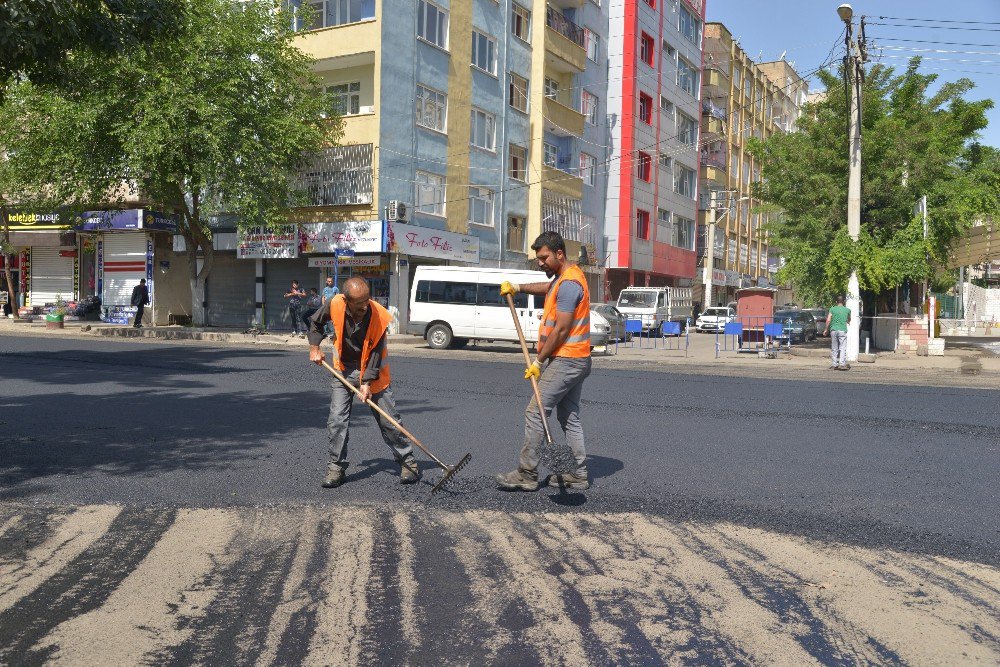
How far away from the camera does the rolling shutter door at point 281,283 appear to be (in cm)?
2920

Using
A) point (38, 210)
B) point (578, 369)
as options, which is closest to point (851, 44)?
point (578, 369)

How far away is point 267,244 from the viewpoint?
28625mm

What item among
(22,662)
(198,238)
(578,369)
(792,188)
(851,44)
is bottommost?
(22,662)

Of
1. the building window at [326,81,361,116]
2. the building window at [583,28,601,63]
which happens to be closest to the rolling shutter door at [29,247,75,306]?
the building window at [326,81,361,116]

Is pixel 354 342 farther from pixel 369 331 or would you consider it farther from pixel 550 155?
pixel 550 155

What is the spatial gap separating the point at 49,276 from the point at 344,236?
47.3 ft

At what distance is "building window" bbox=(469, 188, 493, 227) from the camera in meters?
30.5

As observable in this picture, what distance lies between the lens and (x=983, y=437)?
8547 millimetres

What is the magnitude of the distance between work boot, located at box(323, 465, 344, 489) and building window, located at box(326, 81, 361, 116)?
23.0 metres

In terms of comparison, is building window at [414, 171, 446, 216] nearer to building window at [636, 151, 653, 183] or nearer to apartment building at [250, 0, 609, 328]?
apartment building at [250, 0, 609, 328]

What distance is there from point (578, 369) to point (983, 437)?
208 inches

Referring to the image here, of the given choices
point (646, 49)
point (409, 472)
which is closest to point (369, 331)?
point (409, 472)

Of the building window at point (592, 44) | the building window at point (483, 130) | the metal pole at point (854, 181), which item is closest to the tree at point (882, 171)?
the metal pole at point (854, 181)

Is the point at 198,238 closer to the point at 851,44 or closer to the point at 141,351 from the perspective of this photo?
the point at 141,351
